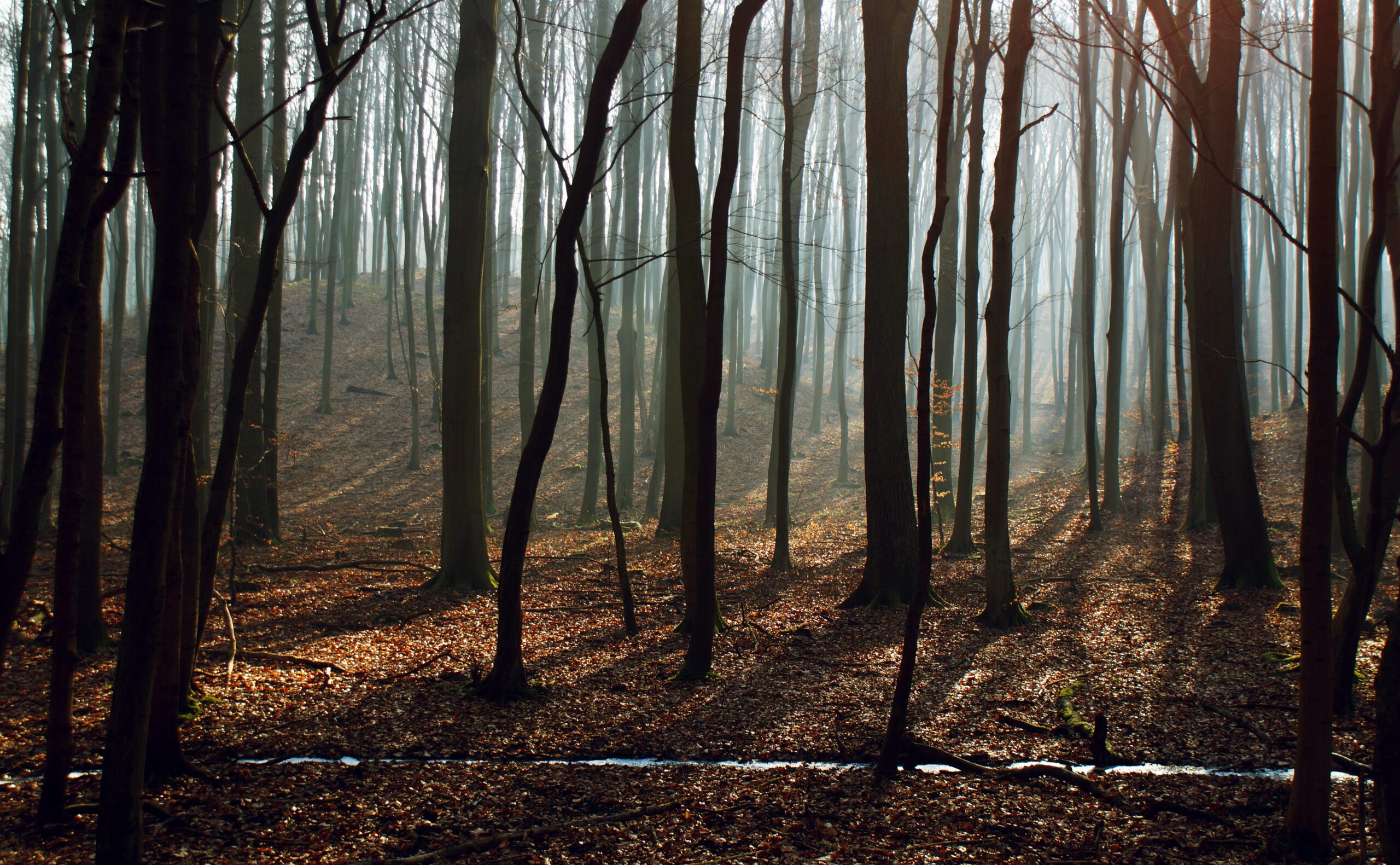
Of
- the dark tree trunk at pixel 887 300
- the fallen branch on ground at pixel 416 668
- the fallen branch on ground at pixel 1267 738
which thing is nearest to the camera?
the fallen branch on ground at pixel 1267 738

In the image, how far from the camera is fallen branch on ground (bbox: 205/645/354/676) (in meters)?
5.54

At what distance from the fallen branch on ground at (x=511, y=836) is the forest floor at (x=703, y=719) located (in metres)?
0.04

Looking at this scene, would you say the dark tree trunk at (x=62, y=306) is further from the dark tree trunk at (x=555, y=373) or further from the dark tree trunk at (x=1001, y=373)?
the dark tree trunk at (x=1001, y=373)

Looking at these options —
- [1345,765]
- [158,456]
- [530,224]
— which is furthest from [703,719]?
[530,224]

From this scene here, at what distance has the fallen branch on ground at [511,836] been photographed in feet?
9.45

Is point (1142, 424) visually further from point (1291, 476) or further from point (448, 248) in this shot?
point (448, 248)

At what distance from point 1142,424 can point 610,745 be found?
1795cm

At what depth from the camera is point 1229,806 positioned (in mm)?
3305

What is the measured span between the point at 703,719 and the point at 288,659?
3.06 meters

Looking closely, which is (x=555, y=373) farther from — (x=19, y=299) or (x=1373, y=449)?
(x=19, y=299)

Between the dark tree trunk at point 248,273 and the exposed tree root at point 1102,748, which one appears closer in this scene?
the exposed tree root at point 1102,748

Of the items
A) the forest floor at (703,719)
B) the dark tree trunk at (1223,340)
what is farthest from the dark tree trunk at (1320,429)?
the dark tree trunk at (1223,340)

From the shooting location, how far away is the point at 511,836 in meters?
3.09

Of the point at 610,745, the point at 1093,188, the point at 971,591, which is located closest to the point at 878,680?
the point at 610,745
